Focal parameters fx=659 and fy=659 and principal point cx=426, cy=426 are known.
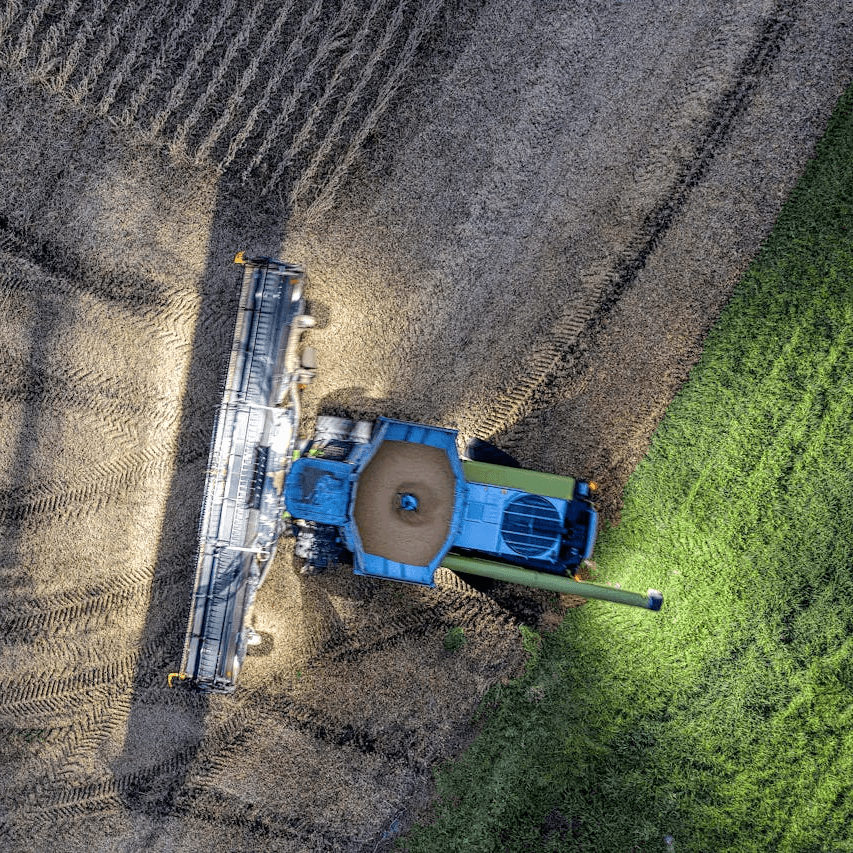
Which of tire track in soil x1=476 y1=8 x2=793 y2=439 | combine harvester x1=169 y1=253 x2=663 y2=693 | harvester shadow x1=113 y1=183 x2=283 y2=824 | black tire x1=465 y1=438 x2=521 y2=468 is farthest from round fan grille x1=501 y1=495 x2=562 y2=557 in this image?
harvester shadow x1=113 y1=183 x2=283 y2=824

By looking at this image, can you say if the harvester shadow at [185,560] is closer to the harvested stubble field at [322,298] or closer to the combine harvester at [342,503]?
the harvested stubble field at [322,298]

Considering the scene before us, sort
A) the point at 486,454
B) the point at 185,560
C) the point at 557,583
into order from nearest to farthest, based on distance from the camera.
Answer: the point at 557,583 < the point at 486,454 < the point at 185,560

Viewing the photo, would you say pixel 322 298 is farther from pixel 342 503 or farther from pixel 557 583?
pixel 557 583

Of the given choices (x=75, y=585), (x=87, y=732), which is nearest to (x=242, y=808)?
(x=87, y=732)

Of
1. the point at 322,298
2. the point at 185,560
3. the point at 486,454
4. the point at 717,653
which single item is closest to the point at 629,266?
the point at 486,454

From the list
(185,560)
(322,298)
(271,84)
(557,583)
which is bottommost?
(185,560)
